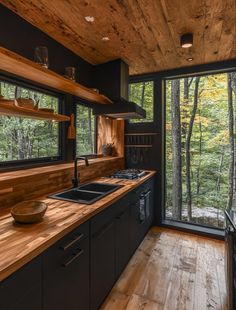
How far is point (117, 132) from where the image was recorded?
11.9ft

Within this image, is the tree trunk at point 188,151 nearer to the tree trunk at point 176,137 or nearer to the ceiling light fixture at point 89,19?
the tree trunk at point 176,137

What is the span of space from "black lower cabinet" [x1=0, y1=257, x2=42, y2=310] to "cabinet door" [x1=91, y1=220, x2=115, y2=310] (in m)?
0.56

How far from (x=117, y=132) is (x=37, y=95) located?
1623 millimetres

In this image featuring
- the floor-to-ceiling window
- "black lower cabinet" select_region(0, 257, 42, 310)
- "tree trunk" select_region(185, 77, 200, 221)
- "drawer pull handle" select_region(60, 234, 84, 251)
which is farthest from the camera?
"tree trunk" select_region(185, 77, 200, 221)

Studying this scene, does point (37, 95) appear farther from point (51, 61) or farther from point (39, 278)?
point (39, 278)

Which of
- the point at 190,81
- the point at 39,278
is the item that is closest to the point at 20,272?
the point at 39,278

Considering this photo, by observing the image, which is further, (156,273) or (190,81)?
(190,81)

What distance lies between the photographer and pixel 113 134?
3.62m

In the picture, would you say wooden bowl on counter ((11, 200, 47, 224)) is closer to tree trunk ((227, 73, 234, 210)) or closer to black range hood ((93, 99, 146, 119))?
black range hood ((93, 99, 146, 119))

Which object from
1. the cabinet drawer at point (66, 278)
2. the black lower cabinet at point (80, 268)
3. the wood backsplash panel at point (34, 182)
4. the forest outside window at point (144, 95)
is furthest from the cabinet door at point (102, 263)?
the forest outside window at point (144, 95)

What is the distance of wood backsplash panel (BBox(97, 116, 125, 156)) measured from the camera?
359 centimetres

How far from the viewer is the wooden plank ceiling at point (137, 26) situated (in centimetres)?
175

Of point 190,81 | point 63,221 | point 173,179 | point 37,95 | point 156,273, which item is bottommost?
point 156,273

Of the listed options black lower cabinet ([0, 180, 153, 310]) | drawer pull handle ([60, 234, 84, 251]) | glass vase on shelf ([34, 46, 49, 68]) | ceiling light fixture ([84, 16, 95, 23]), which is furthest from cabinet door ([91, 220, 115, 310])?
ceiling light fixture ([84, 16, 95, 23])
